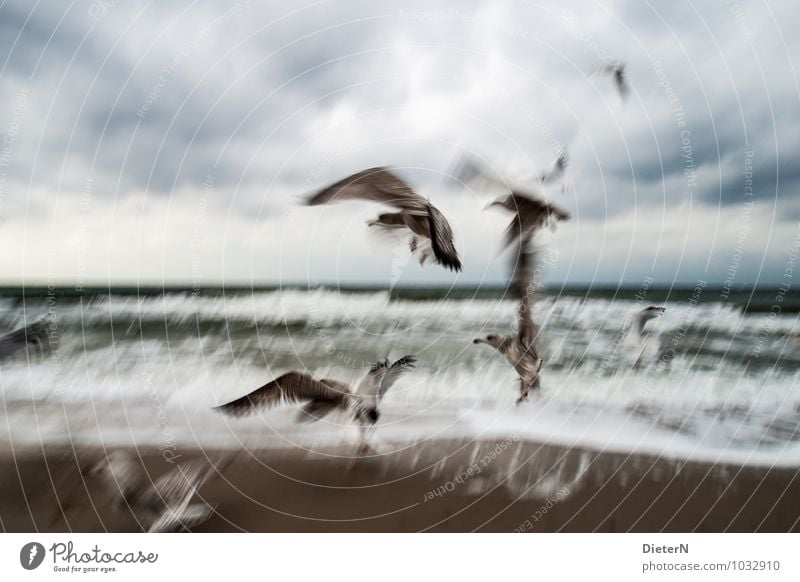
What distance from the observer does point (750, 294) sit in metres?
3.71

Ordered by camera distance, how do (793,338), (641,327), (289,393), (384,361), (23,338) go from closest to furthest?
(289,393)
(384,361)
(23,338)
(641,327)
(793,338)

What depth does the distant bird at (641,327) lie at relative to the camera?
3.40 m

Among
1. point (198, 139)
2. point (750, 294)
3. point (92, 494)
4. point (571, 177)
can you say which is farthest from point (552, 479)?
point (198, 139)

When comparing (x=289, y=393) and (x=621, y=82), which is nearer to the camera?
(x=289, y=393)

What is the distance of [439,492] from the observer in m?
2.91

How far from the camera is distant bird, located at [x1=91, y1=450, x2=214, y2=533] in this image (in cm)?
281

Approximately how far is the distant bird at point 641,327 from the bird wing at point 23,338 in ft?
12.2

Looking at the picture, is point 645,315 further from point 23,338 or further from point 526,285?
point 23,338

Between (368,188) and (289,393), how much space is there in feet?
3.90

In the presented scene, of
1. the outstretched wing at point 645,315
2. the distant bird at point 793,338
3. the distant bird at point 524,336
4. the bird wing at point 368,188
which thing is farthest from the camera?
the distant bird at point 793,338

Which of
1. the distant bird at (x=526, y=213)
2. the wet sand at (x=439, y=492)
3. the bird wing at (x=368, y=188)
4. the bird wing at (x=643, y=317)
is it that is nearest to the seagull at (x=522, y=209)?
the distant bird at (x=526, y=213)

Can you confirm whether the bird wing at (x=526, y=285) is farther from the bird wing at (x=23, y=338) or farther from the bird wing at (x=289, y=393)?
the bird wing at (x=23, y=338)

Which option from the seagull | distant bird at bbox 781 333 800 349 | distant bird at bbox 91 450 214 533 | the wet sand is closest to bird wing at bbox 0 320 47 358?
the wet sand
